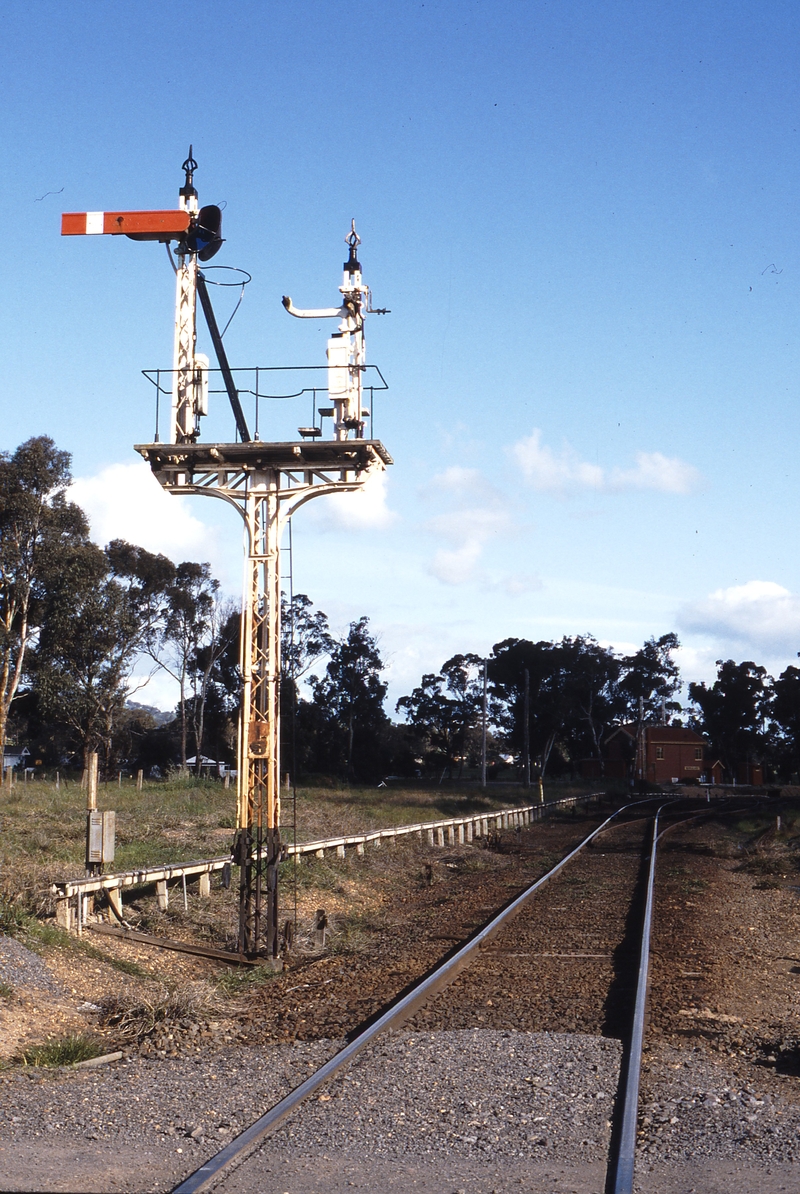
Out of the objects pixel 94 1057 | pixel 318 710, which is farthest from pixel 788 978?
pixel 318 710

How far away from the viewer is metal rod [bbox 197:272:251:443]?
39.5 ft

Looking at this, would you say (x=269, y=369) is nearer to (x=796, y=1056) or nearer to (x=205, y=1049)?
(x=205, y=1049)

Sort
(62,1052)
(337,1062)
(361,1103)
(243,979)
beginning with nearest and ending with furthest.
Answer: (361,1103), (337,1062), (62,1052), (243,979)

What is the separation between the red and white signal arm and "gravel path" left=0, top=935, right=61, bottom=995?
683cm

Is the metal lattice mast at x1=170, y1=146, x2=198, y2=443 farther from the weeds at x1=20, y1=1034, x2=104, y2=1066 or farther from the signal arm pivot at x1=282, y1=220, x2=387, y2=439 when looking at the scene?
the weeds at x1=20, y1=1034, x2=104, y2=1066

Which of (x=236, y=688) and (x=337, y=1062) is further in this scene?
(x=236, y=688)

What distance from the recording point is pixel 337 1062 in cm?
691


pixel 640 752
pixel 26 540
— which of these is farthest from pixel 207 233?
pixel 640 752

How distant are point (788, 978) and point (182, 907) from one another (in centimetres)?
695

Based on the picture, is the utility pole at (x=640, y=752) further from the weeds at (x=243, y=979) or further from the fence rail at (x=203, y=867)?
the weeds at (x=243, y=979)

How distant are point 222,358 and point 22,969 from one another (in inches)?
253

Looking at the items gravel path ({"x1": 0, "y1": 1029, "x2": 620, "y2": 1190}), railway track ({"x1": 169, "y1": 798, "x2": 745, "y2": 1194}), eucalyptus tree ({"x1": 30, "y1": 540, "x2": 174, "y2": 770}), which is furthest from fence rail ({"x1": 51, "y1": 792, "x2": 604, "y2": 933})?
eucalyptus tree ({"x1": 30, "y1": 540, "x2": 174, "y2": 770})

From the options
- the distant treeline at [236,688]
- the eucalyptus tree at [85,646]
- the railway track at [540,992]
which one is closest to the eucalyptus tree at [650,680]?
the distant treeline at [236,688]

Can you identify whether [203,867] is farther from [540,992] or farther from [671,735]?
[671,735]
